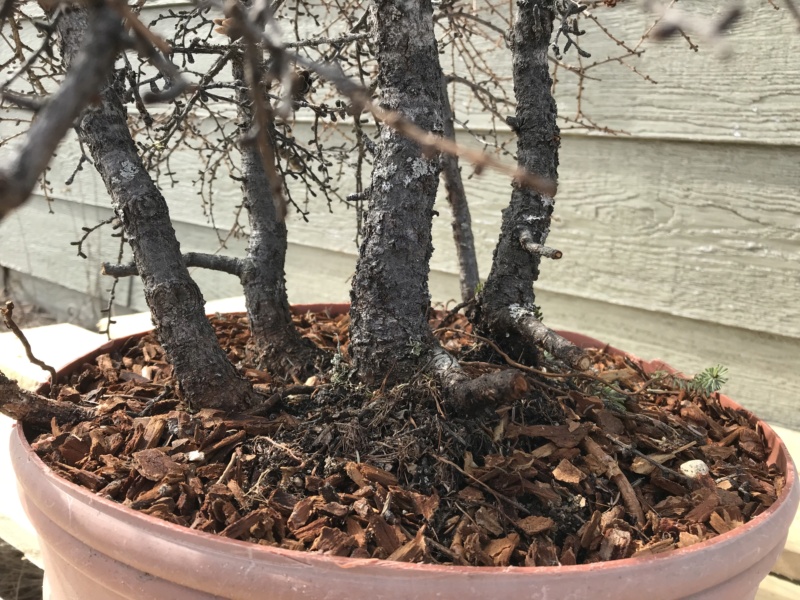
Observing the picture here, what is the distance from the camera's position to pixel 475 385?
0.74 metres

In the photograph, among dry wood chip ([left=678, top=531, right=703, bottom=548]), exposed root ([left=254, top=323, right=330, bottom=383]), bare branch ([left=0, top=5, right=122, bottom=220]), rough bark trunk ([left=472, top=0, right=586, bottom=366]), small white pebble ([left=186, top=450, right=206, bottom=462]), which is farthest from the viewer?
→ exposed root ([left=254, top=323, right=330, bottom=383])

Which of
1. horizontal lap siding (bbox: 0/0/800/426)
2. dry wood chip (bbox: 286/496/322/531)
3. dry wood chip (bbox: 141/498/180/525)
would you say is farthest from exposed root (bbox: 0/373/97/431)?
horizontal lap siding (bbox: 0/0/800/426)

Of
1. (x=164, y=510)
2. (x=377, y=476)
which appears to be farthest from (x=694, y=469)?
(x=164, y=510)

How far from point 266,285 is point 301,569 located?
1.87ft

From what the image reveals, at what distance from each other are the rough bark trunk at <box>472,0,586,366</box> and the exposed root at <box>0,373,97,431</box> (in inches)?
21.3

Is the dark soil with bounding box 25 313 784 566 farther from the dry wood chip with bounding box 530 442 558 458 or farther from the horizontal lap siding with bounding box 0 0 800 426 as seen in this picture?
the horizontal lap siding with bounding box 0 0 800 426

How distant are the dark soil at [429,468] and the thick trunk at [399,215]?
0.06 meters

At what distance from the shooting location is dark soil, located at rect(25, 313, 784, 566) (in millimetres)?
663

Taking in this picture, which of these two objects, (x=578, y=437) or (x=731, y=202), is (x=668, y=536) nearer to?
(x=578, y=437)

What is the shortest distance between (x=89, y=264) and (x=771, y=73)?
2580 millimetres

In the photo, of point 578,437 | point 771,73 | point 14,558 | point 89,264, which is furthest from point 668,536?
point 89,264

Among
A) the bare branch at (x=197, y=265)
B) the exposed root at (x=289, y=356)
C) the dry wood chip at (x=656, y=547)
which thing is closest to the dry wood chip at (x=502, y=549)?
the dry wood chip at (x=656, y=547)

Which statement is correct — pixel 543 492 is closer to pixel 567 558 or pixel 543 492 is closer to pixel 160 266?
pixel 567 558

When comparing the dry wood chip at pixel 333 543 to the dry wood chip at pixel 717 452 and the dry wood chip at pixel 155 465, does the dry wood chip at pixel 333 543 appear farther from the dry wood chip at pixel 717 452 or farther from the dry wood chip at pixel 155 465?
the dry wood chip at pixel 717 452
